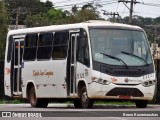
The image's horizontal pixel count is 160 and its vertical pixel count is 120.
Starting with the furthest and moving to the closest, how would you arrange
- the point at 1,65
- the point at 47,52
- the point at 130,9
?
the point at 130,9 → the point at 1,65 → the point at 47,52

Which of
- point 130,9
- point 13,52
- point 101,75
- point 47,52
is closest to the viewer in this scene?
point 101,75

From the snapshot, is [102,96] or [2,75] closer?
[102,96]

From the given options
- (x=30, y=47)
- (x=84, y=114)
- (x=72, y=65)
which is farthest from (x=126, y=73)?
(x=84, y=114)

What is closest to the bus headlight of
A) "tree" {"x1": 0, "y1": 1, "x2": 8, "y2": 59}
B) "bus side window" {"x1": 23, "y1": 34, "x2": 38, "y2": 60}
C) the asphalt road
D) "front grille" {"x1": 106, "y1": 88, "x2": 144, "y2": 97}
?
"front grille" {"x1": 106, "y1": 88, "x2": 144, "y2": 97}

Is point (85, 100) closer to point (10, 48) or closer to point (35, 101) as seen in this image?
point (35, 101)

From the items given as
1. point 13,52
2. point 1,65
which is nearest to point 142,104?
point 13,52

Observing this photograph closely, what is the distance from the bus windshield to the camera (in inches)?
999

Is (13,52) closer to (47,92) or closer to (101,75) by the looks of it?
(47,92)

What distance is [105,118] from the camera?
18.6 m

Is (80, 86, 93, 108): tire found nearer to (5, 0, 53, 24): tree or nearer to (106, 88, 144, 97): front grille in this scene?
(106, 88, 144, 97): front grille

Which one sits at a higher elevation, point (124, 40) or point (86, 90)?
point (124, 40)

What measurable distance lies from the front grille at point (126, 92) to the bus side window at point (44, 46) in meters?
4.21

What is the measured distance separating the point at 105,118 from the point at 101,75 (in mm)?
6418

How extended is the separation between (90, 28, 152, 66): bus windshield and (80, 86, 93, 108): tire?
140 cm
